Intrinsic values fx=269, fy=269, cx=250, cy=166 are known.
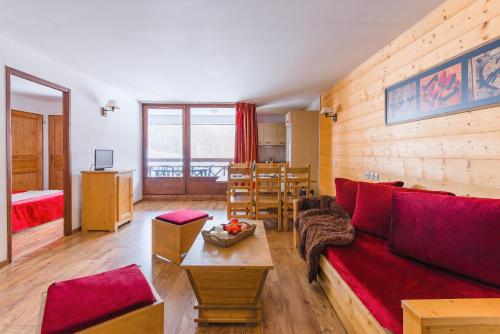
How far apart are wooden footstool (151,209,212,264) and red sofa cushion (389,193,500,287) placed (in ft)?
6.36

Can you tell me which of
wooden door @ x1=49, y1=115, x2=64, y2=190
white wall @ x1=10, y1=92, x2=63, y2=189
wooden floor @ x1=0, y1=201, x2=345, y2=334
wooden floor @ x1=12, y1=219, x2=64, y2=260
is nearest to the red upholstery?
wooden floor @ x1=0, y1=201, x2=345, y2=334

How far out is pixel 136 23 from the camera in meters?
2.54

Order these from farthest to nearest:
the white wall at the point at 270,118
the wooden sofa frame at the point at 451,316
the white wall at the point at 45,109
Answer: the white wall at the point at 270,118 < the white wall at the point at 45,109 < the wooden sofa frame at the point at 451,316

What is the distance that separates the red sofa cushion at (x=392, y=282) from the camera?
129 centimetres

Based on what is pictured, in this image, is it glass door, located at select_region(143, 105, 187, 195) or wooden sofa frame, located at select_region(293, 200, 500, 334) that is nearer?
wooden sofa frame, located at select_region(293, 200, 500, 334)

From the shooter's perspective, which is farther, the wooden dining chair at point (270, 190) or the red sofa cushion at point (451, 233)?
the wooden dining chair at point (270, 190)

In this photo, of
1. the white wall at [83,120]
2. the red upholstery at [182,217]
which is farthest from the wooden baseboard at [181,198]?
the red upholstery at [182,217]

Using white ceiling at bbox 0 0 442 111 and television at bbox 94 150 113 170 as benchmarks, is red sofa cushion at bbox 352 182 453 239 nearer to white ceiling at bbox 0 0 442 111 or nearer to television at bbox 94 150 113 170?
white ceiling at bbox 0 0 442 111

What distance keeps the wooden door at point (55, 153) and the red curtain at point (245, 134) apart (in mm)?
4215

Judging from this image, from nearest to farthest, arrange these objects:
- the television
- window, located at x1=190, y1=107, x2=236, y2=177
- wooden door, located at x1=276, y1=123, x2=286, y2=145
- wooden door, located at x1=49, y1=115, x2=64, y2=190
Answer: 1. the television
2. wooden door, located at x1=49, y1=115, x2=64, y2=190
3. window, located at x1=190, y1=107, x2=236, y2=177
4. wooden door, located at x1=276, y1=123, x2=286, y2=145

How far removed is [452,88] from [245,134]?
482cm

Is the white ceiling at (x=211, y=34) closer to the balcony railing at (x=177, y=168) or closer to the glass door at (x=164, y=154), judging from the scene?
the glass door at (x=164, y=154)

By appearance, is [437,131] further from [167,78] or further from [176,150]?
[176,150]

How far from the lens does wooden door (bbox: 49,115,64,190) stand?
643cm
